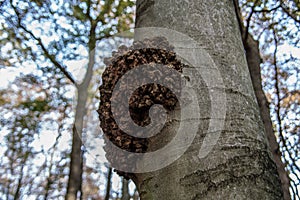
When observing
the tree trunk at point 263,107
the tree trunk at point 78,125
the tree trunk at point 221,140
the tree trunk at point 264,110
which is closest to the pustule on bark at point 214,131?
the tree trunk at point 221,140

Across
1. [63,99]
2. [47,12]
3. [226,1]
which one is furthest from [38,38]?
[226,1]

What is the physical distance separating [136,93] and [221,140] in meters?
0.27

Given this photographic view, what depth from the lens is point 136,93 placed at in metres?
0.86

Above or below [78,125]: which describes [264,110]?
above

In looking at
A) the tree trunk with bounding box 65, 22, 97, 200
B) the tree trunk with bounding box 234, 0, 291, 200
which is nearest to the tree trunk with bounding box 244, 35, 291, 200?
the tree trunk with bounding box 234, 0, 291, 200

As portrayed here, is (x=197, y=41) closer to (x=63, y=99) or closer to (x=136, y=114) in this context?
(x=136, y=114)

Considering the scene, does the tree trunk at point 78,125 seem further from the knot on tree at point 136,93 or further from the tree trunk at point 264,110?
the knot on tree at point 136,93

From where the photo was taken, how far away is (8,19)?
5078 millimetres

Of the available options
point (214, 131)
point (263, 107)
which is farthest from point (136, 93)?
point (263, 107)

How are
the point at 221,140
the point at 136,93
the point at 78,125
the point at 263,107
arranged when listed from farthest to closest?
1. the point at 78,125
2. the point at 263,107
3. the point at 136,93
4. the point at 221,140

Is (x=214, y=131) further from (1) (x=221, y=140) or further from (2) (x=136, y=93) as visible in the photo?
(2) (x=136, y=93)

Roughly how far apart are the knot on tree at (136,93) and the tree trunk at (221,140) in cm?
6

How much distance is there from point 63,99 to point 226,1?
227 inches

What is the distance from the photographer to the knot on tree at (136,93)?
838 millimetres
